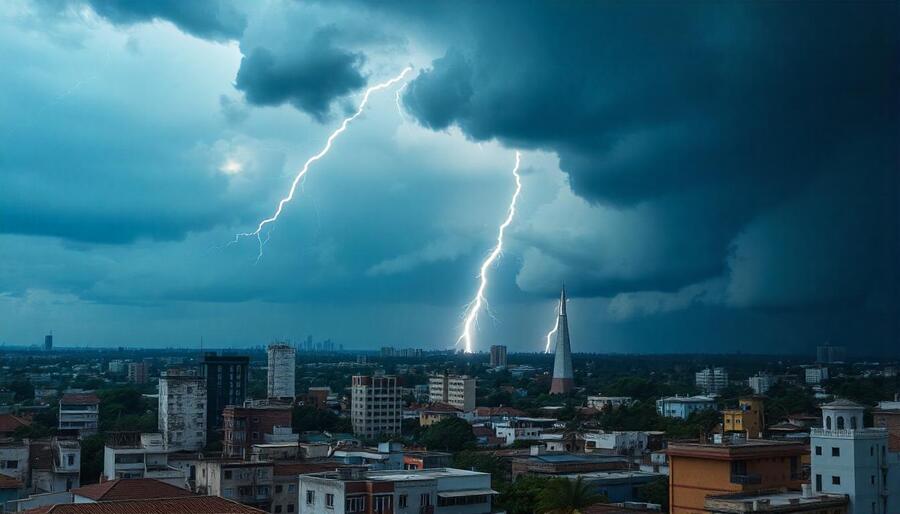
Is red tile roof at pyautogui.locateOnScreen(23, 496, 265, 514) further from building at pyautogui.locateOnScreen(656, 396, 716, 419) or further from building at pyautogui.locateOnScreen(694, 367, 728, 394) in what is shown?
building at pyautogui.locateOnScreen(694, 367, 728, 394)

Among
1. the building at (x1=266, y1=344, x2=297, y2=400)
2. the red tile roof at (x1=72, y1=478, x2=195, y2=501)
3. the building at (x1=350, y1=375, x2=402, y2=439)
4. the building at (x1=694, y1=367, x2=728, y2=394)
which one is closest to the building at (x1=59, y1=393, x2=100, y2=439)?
the building at (x1=350, y1=375, x2=402, y2=439)

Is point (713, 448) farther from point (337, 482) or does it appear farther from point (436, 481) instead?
point (337, 482)

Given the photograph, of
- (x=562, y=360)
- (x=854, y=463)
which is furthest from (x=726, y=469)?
(x=562, y=360)

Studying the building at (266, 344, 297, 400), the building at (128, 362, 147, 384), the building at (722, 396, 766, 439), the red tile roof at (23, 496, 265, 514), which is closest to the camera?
the red tile roof at (23, 496, 265, 514)

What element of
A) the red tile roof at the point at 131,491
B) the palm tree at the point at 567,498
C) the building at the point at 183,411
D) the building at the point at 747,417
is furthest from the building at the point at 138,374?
the palm tree at the point at 567,498

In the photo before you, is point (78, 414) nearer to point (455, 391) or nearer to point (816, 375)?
point (455, 391)

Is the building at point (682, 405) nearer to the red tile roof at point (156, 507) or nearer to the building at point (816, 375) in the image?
the building at point (816, 375)
